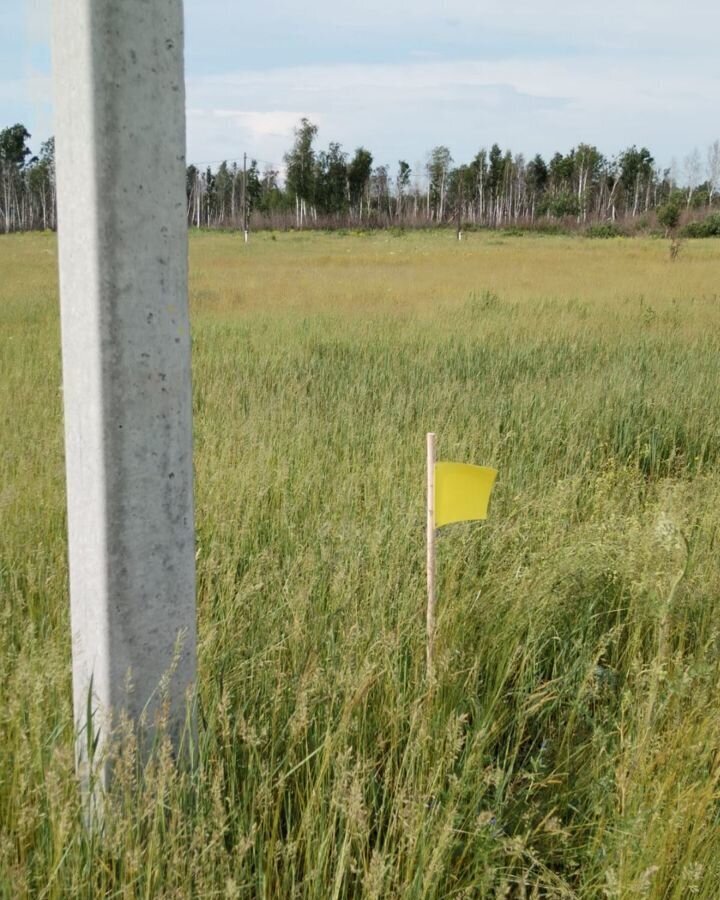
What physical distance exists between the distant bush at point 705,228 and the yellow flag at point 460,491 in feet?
180

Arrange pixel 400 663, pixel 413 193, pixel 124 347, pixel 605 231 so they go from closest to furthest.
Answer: pixel 124 347 → pixel 400 663 → pixel 605 231 → pixel 413 193

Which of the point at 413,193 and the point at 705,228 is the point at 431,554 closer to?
the point at 705,228

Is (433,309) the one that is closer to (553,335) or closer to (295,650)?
(553,335)

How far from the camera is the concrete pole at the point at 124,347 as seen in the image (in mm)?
1544

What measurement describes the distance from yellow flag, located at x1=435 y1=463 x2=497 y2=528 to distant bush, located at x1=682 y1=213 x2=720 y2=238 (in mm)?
54909

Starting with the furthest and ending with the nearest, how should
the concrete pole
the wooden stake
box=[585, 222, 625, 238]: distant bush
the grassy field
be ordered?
box=[585, 222, 625, 238]: distant bush → the wooden stake → the grassy field → the concrete pole

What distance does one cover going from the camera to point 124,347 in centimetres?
159

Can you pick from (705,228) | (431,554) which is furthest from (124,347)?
(705,228)

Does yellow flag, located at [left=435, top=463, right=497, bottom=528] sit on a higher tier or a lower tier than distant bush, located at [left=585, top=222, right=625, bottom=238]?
lower

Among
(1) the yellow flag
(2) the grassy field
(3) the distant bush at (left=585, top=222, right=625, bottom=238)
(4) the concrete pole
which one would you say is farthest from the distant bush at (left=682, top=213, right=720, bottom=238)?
(4) the concrete pole

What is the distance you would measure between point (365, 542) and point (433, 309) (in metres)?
8.73

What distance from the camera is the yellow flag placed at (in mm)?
2473

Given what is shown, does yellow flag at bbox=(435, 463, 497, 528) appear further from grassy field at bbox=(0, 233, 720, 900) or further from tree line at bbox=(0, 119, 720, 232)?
tree line at bbox=(0, 119, 720, 232)

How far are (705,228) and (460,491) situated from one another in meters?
55.7
